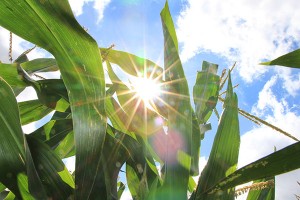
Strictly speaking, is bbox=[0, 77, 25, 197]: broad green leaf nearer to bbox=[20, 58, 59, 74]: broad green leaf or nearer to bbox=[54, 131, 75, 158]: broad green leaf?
bbox=[54, 131, 75, 158]: broad green leaf

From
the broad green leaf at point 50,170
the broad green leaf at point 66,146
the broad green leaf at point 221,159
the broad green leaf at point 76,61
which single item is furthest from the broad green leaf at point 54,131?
the broad green leaf at point 221,159

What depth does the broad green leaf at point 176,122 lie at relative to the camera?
59 centimetres

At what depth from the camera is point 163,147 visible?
32.0 inches

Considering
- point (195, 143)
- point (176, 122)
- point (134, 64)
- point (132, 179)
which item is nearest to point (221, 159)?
point (176, 122)

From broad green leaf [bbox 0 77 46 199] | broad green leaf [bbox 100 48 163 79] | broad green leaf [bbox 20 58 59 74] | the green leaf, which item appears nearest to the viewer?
the green leaf

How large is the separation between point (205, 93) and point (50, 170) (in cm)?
58

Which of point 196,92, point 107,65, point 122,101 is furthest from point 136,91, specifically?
point 196,92

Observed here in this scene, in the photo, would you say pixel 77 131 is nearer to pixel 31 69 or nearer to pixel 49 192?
pixel 49 192

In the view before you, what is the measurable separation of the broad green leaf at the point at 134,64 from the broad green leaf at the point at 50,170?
352mm

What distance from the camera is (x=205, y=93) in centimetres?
110

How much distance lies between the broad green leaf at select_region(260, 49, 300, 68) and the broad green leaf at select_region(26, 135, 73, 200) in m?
0.44

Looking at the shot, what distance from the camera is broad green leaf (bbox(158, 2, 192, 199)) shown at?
0.59m

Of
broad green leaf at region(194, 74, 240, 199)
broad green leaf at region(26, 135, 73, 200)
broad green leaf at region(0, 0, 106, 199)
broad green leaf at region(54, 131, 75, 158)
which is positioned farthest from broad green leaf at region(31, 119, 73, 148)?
broad green leaf at region(194, 74, 240, 199)

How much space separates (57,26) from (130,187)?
1.57 ft
